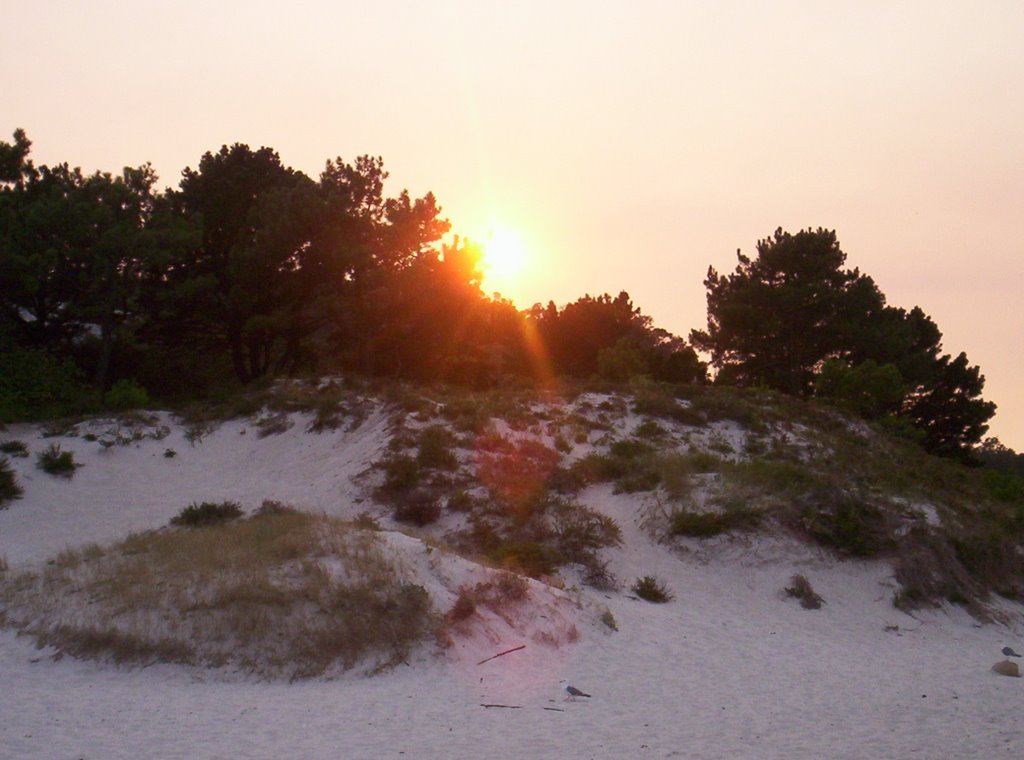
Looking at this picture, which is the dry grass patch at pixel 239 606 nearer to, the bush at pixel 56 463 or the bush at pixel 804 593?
the bush at pixel 804 593

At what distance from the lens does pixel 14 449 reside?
76.4ft

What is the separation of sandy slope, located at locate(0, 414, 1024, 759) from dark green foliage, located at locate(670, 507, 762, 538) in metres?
0.38

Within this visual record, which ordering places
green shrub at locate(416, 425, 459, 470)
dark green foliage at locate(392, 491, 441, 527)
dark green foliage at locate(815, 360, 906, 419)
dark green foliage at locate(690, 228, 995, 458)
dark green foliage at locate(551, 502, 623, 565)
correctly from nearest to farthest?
dark green foliage at locate(551, 502, 623, 565) → dark green foliage at locate(392, 491, 441, 527) → green shrub at locate(416, 425, 459, 470) → dark green foliage at locate(815, 360, 906, 419) → dark green foliage at locate(690, 228, 995, 458)

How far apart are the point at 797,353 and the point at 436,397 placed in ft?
58.5

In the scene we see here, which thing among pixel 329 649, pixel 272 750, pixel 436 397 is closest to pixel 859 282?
pixel 436 397

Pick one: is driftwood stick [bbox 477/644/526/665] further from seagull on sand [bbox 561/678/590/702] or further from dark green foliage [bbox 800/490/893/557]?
dark green foliage [bbox 800/490/893/557]

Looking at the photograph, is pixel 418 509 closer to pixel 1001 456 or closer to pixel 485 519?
pixel 485 519

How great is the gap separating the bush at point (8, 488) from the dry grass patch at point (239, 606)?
290 inches

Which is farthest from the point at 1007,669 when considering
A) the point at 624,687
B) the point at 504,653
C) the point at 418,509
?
the point at 418,509

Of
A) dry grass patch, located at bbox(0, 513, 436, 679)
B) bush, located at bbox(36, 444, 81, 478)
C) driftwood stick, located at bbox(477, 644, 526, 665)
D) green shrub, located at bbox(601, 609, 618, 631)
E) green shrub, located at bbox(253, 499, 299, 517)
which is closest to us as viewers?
dry grass patch, located at bbox(0, 513, 436, 679)

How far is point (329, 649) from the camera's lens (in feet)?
40.0

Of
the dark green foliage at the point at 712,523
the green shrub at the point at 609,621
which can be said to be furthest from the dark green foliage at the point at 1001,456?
the green shrub at the point at 609,621

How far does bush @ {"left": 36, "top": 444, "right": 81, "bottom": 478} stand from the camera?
75.5 ft

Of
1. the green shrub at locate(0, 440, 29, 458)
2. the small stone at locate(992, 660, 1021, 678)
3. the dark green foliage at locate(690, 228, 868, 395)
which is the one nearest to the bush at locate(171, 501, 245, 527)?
the green shrub at locate(0, 440, 29, 458)
